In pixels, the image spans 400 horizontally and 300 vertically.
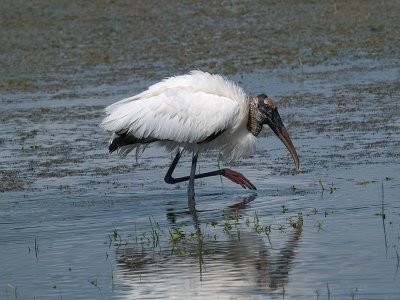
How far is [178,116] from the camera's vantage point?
9.39 metres

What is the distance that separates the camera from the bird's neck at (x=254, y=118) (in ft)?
31.5

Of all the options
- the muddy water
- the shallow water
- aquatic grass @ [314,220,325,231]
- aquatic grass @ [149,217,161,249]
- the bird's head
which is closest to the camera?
the shallow water

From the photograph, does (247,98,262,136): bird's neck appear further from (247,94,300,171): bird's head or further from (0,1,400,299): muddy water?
(0,1,400,299): muddy water

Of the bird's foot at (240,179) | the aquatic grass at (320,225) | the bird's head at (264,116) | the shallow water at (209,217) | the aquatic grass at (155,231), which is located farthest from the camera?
the bird's head at (264,116)

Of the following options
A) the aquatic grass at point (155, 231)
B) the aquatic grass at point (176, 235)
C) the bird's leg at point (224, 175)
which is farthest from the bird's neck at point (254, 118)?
the aquatic grass at point (176, 235)

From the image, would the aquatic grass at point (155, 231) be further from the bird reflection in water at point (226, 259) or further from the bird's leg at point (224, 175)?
the bird's leg at point (224, 175)

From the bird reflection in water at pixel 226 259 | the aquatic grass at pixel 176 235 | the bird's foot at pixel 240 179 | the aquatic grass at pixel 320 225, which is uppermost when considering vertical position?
the bird's foot at pixel 240 179

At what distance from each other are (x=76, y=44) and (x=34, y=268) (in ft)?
37.6

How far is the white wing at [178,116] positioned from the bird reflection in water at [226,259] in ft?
4.93

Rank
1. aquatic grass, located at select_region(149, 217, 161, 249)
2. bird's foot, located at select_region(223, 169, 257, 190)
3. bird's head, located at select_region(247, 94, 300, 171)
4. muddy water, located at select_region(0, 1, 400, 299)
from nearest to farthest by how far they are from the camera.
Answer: muddy water, located at select_region(0, 1, 400, 299), aquatic grass, located at select_region(149, 217, 161, 249), bird's foot, located at select_region(223, 169, 257, 190), bird's head, located at select_region(247, 94, 300, 171)

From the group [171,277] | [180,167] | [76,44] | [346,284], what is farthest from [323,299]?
[76,44]

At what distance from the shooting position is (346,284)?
20.8 ft

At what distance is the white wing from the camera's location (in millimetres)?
9328

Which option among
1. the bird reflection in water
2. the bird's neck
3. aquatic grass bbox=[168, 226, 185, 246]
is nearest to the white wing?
→ the bird's neck
